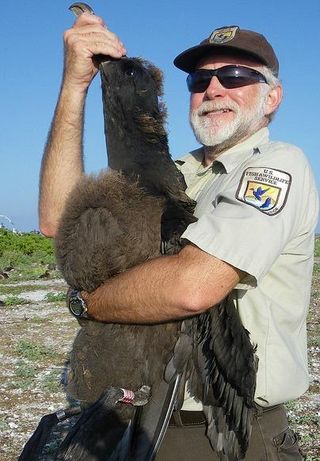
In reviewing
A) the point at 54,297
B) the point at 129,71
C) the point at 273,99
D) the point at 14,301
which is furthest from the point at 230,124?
the point at 54,297

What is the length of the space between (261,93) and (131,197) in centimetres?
102

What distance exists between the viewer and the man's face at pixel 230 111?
12.0ft

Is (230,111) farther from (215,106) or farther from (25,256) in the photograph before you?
(25,256)

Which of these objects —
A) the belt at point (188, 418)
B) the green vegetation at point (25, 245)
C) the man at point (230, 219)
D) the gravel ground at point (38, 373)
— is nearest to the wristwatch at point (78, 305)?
the man at point (230, 219)

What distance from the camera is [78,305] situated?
11.1 feet

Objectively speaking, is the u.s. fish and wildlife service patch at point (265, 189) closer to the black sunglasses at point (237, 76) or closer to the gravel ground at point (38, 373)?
the black sunglasses at point (237, 76)

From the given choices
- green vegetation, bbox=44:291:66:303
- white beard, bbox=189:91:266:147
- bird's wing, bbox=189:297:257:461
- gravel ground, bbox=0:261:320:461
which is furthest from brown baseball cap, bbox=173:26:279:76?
green vegetation, bbox=44:291:66:303

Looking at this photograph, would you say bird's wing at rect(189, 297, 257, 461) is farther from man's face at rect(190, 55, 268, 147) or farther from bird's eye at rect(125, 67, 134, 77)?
bird's eye at rect(125, 67, 134, 77)

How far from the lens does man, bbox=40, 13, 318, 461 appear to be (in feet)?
9.82

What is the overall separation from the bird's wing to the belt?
66 mm

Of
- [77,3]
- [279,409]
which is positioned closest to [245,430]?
[279,409]

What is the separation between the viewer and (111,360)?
3.38 metres

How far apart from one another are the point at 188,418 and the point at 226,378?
373mm

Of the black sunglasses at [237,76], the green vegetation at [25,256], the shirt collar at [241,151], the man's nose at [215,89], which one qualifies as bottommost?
the green vegetation at [25,256]
